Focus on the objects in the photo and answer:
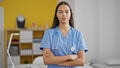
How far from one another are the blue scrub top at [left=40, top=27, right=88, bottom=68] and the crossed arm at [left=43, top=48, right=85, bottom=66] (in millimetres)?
30

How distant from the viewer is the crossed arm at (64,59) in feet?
5.06

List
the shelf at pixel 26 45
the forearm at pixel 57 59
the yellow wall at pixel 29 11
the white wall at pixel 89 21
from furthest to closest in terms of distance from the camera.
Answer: the yellow wall at pixel 29 11 → the shelf at pixel 26 45 → the white wall at pixel 89 21 → the forearm at pixel 57 59

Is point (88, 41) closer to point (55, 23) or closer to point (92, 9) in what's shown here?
point (92, 9)

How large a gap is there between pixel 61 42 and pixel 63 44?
2 cm

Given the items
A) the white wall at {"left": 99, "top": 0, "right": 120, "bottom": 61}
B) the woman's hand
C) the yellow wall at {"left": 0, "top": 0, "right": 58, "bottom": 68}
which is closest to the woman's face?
the woman's hand

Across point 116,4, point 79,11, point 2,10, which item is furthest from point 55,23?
point 2,10

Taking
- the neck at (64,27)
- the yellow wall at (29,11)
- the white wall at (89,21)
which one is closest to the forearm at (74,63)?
the neck at (64,27)

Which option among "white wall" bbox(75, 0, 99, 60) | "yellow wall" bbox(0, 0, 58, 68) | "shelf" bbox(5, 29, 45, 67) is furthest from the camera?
"yellow wall" bbox(0, 0, 58, 68)

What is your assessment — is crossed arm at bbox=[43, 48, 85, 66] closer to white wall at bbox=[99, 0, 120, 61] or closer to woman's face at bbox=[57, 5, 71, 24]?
woman's face at bbox=[57, 5, 71, 24]

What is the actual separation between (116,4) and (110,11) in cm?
18

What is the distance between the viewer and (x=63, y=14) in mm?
1574

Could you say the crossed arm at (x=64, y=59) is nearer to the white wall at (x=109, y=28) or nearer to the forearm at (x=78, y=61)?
the forearm at (x=78, y=61)

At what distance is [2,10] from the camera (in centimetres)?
525

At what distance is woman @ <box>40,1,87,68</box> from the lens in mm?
1562
